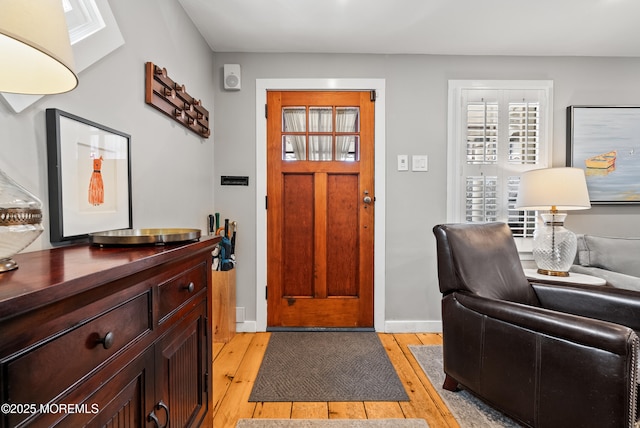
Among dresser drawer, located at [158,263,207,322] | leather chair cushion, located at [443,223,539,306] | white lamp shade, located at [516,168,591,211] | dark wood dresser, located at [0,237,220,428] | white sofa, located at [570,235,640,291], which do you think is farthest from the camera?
white sofa, located at [570,235,640,291]

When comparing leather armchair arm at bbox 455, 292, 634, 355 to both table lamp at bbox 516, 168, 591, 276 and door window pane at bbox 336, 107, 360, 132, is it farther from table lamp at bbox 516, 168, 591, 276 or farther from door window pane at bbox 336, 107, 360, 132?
door window pane at bbox 336, 107, 360, 132

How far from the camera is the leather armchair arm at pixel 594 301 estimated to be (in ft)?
4.95

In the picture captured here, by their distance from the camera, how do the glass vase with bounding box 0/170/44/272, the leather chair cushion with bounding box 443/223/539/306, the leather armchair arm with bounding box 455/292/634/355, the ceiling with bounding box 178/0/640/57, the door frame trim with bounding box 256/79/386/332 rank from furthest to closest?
1. the door frame trim with bounding box 256/79/386/332
2. the ceiling with bounding box 178/0/640/57
3. the leather chair cushion with bounding box 443/223/539/306
4. the leather armchair arm with bounding box 455/292/634/355
5. the glass vase with bounding box 0/170/44/272

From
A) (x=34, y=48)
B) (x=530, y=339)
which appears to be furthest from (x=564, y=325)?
(x=34, y=48)

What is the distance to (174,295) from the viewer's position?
0.95m

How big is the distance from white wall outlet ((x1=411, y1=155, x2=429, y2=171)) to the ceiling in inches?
34.5

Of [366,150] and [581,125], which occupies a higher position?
[581,125]

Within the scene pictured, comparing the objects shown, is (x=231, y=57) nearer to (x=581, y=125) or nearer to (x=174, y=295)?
(x=174, y=295)

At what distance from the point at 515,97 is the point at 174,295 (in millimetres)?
2956

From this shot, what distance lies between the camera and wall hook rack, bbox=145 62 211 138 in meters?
1.54

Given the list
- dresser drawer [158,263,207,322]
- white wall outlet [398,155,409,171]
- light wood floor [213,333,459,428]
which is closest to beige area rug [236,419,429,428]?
light wood floor [213,333,459,428]

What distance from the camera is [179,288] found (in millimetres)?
981

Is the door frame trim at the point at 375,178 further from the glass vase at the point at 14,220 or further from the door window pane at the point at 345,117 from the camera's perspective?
the glass vase at the point at 14,220

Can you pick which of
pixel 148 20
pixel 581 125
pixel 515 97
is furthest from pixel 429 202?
pixel 148 20
